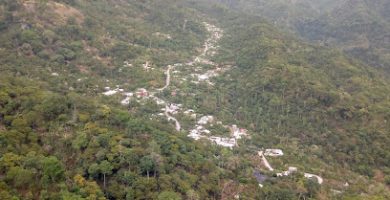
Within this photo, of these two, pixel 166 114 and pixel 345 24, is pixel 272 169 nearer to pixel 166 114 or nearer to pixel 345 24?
pixel 166 114

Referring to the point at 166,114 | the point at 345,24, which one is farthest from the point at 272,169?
the point at 345,24

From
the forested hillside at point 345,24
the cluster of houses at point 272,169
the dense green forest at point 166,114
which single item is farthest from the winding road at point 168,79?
the forested hillside at point 345,24

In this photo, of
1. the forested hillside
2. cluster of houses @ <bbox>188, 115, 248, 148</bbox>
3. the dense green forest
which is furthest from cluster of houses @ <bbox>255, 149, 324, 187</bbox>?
the forested hillside

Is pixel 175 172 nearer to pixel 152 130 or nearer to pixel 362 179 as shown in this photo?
pixel 152 130

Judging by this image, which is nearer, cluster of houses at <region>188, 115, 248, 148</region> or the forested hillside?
cluster of houses at <region>188, 115, 248, 148</region>

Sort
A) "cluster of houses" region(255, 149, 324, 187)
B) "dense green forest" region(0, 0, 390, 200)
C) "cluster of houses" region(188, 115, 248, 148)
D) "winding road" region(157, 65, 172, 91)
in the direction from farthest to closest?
"winding road" region(157, 65, 172, 91) < "cluster of houses" region(188, 115, 248, 148) < "cluster of houses" region(255, 149, 324, 187) < "dense green forest" region(0, 0, 390, 200)

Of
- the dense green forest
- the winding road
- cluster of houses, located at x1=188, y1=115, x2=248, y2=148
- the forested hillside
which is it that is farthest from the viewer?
the forested hillside

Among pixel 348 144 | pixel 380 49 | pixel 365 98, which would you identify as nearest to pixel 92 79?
pixel 348 144

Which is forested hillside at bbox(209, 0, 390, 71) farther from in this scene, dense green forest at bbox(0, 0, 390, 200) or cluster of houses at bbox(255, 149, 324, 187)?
cluster of houses at bbox(255, 149, 324, 187)
